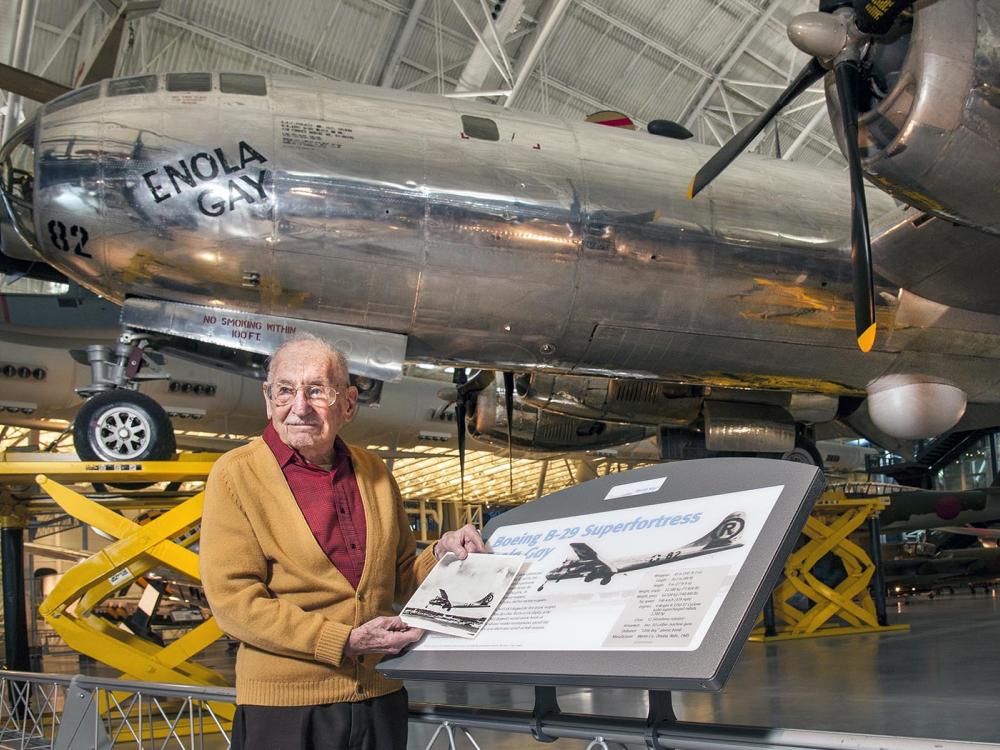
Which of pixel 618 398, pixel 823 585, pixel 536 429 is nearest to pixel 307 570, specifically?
pixel 618 398

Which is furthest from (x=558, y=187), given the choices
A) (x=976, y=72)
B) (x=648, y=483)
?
(x=648, y=483)

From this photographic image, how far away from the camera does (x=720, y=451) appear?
1180 cm

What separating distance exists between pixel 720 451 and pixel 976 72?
6417 mm

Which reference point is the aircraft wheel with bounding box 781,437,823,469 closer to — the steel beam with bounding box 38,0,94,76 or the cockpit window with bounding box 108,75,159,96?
the cockpit window with bounding box 108,75,159,96

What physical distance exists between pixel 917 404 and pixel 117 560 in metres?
7.95

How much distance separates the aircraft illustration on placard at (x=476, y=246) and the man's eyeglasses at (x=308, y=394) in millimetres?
4852

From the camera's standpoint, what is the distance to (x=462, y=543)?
9.87 feet

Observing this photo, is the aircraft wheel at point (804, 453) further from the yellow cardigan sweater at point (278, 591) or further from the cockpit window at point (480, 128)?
the yellow cardigan sweater at point (278, 591)

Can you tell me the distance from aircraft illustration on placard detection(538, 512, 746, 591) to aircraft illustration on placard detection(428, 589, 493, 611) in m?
0.17

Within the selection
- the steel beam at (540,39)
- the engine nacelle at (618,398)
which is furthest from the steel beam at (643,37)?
the engine nacelle at (618,398)

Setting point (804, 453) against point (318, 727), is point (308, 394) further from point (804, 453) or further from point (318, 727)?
point (804, 453)

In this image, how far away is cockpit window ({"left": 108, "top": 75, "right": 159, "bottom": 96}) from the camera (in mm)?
8555

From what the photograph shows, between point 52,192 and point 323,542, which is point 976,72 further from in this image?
point 52,192

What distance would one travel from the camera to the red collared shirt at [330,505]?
9.75ft
